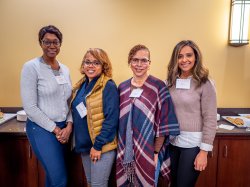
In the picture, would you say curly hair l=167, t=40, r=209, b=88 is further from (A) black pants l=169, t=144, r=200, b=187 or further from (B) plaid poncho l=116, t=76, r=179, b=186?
(A) black pants l=169, t=144, r=200, b=187

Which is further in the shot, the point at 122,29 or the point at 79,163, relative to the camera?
the point at 122,29

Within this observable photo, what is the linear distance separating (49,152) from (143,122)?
26.0 inches

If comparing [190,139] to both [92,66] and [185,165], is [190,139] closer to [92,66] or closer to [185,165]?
[185,165]

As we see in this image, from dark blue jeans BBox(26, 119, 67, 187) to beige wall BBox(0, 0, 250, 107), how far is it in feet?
3.26

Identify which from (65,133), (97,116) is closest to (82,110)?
(97,116)

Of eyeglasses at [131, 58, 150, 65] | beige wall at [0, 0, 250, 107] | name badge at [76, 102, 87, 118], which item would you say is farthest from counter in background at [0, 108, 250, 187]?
eyeglasses at [131, 58, 150, 65]

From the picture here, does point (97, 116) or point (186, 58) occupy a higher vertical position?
point (186, 58)

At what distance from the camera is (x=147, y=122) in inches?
55.0

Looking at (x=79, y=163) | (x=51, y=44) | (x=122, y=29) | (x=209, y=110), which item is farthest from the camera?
(x=122, y=29)

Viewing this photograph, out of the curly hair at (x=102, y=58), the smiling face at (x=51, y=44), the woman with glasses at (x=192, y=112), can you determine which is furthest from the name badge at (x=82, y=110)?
the woman with glasses at (x=192, y=112)

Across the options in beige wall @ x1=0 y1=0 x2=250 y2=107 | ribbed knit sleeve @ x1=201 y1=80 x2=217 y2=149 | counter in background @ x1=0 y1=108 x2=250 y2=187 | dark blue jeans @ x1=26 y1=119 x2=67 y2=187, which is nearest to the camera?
ribbed knit sleeve @ x1=201 y1=80 x2=217 y2=149

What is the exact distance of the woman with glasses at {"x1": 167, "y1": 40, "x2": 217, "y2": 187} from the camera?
1386mm

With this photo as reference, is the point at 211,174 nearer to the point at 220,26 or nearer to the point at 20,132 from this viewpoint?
the point at 220,26

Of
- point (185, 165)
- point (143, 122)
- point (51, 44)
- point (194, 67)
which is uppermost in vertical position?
point (51, 44)
